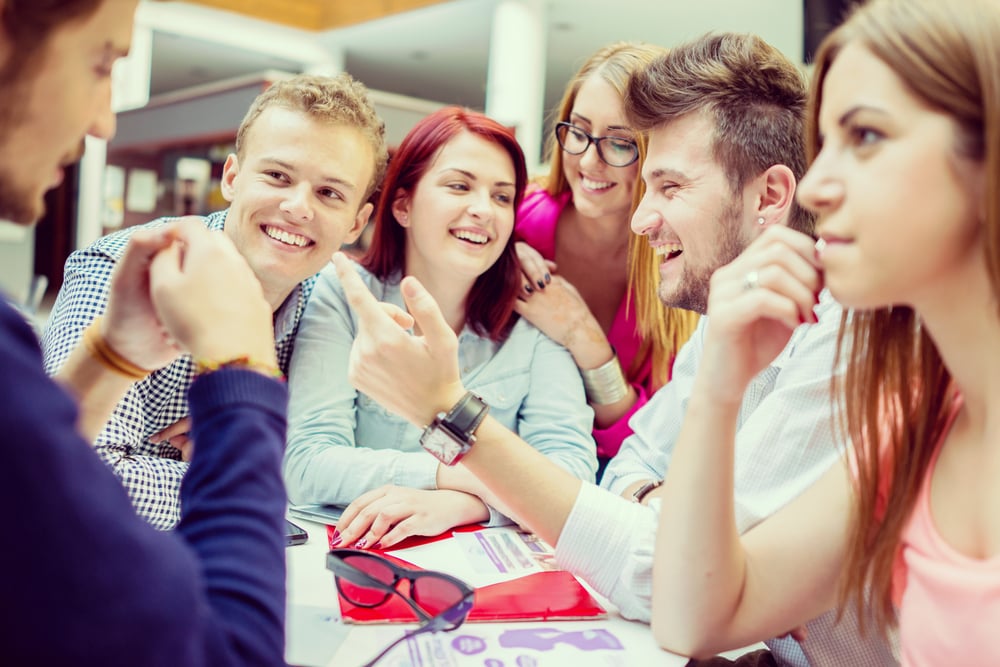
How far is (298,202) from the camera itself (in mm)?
1611

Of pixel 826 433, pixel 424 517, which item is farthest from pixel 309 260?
pixel 826 433

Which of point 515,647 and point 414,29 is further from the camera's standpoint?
point 414,29

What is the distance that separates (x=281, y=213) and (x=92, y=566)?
4.03 feet

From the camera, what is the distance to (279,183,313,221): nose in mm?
1608

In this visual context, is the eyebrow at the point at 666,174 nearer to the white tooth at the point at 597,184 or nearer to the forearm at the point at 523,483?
the white tooth at the point at 597,184

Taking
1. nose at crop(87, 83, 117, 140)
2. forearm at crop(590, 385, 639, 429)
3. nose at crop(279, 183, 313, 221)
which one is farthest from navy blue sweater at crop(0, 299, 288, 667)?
forearm at crop(590, 385, 639, 429)

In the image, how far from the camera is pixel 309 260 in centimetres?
167

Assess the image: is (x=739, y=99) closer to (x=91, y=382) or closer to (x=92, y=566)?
(x=91, y=382)

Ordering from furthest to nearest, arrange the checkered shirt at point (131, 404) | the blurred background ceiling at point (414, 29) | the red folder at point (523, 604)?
the blurred background ceiling at point (414, 29)
the checkered shirt at point (131, 404)
the red folder at point (523, 604)

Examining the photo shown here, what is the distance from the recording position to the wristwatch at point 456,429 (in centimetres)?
107

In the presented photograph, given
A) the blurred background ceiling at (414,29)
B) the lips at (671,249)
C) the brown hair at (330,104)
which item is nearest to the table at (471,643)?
the lips at (671,249)

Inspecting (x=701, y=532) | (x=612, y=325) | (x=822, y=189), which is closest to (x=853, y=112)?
(x=822, y=189)

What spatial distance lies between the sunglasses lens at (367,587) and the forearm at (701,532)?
31 cm

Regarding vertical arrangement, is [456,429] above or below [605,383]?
above
